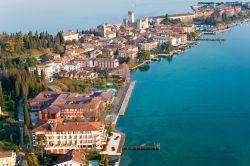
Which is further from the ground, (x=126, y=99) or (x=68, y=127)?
(x=68, y=127)

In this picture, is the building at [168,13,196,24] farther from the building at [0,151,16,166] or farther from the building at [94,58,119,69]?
the building at [0,151,16,166]

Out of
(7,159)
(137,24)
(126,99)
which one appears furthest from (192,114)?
(137,24)

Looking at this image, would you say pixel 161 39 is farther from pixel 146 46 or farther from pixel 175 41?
pixel 146 46

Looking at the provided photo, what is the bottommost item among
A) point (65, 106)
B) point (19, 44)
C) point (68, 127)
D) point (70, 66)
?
point (68, 127)

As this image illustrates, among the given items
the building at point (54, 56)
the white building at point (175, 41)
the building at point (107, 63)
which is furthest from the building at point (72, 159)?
the white building at point (175, 41)

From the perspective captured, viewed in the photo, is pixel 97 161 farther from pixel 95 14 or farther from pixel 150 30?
pixel 95 14

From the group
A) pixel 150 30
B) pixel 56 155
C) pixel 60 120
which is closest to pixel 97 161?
pixel 56 155

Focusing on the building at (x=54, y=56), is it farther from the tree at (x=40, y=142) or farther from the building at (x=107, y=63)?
the tree at (x=40, y=142)

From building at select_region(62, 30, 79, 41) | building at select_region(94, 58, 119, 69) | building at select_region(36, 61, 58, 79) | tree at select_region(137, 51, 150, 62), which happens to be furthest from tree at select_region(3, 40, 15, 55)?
tree at select_region(137, 51, 150, 62)
